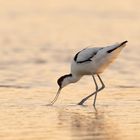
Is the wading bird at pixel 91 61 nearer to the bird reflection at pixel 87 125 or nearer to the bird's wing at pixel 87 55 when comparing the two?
the bird's wing at pixel 87 55

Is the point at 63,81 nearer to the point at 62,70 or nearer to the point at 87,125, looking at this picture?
the point at 87,125

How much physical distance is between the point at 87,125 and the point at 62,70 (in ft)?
20.7

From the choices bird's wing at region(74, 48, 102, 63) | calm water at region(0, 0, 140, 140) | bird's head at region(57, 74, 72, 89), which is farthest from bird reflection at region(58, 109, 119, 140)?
bird's head at region(57, 74, 72, 89)

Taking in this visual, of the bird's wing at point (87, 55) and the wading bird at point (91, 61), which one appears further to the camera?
the bird's wing at point (87, 55)

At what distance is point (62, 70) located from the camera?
642 inches

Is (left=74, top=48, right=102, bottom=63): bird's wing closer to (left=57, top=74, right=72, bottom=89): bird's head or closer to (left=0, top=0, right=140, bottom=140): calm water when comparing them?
(left=57, top=74, right=72, bottom=89): bird's head

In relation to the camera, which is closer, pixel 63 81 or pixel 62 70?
pixel 63 81

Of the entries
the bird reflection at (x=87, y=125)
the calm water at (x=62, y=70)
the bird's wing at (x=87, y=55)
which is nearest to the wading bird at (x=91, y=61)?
the bird's wing at (x=87, y=55)

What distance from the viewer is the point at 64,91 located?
44.2 ft

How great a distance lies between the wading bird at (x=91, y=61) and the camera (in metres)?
12.3

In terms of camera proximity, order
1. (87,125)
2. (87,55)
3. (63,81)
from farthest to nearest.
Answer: (63,81), (87,55), (87,125)

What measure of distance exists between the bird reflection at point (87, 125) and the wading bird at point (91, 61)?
1.06 metres

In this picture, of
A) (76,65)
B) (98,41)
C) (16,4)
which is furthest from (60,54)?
(16,4)

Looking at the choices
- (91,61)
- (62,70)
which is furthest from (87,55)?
(62,70)
